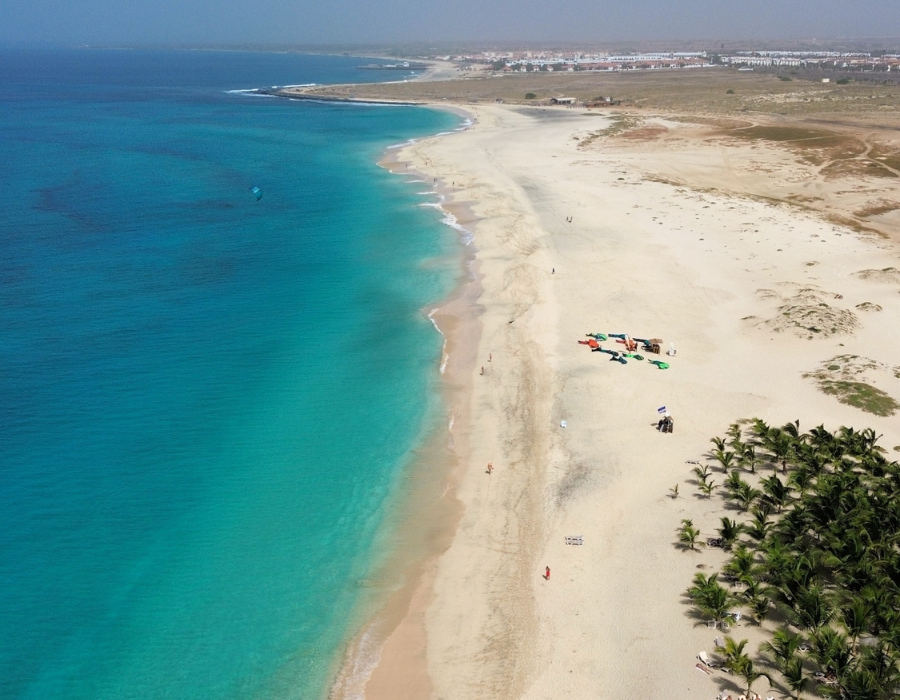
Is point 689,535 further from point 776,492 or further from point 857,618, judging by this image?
point 857,618

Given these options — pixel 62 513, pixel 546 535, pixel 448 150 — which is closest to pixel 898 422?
pixel 546 535

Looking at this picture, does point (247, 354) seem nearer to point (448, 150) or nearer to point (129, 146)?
point (448, 150)

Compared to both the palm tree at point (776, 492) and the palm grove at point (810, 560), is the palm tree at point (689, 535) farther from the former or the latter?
the palm tree at point (776, 492)

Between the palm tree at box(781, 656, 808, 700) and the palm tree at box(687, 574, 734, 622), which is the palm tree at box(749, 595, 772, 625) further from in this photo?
the palm tree at box(781, 656, 808, 700)

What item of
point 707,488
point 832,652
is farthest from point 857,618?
point 707,488

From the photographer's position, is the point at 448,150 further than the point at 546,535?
Yes

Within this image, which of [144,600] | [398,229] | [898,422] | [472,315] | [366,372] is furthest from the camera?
[398,229]
